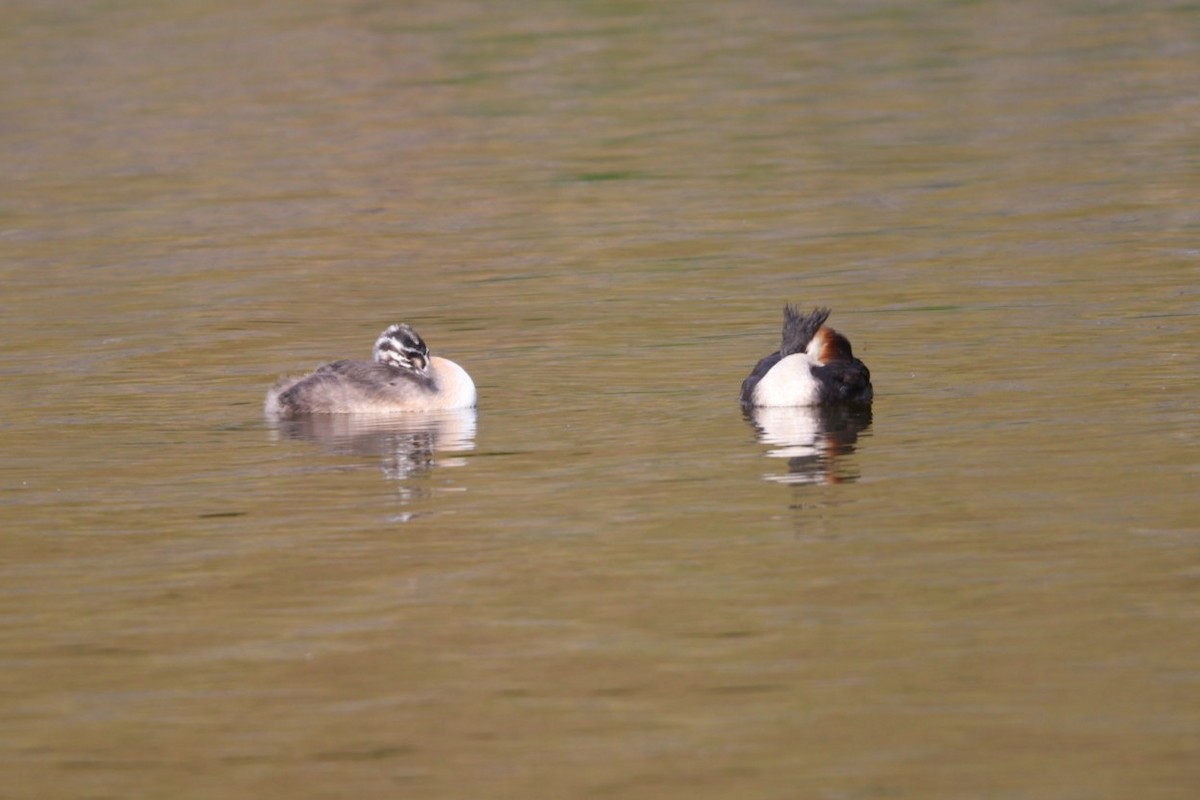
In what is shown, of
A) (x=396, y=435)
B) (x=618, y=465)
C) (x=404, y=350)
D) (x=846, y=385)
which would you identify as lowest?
(x=618, y=465)

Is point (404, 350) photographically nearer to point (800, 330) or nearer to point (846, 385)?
point (800, 330)

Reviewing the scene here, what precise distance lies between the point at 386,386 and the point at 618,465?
117 inches

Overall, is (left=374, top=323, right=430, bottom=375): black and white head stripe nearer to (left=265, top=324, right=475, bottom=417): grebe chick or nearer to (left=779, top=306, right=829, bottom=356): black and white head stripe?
(left=265, top=324, right=475, bottom=417): grebe chick

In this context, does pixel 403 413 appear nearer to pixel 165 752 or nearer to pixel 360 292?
pixel 360 292

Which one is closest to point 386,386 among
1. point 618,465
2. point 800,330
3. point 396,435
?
point 396,435

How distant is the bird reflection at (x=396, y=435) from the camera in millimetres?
13789

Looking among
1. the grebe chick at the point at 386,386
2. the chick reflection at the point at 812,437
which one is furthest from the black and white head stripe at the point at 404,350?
the chick reflection at the point at 812,437

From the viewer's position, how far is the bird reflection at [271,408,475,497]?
1379 cm

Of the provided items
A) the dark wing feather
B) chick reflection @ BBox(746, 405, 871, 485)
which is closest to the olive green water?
chick reflection @ BBox(746, 405, 871, 485)

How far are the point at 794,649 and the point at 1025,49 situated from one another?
28212 mm

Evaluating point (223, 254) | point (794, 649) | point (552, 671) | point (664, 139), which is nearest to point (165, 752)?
point (552, 671)

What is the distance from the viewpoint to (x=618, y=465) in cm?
1305

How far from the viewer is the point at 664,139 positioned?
29969mm

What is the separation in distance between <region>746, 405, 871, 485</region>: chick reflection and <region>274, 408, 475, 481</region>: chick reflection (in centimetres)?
188
